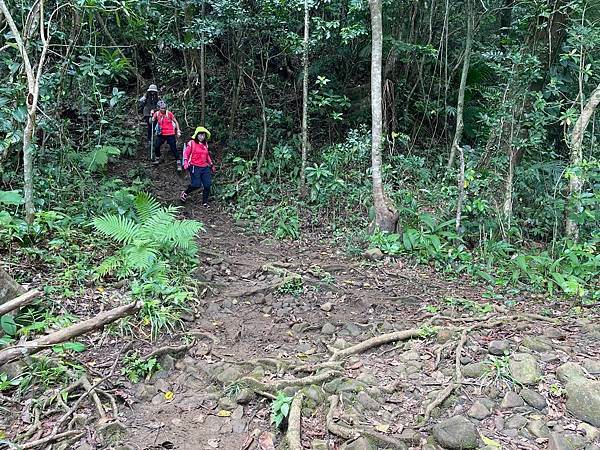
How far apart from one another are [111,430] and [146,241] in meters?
3.05

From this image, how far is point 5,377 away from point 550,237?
8.90m

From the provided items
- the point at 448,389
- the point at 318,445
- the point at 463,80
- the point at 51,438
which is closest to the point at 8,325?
the point at 51,438

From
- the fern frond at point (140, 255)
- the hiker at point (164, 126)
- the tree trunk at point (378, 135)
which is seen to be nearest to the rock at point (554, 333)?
the tree trunk at point (378, 135)

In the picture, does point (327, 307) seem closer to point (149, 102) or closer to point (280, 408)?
point (280, 408)

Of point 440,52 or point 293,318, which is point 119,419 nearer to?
point 293,318

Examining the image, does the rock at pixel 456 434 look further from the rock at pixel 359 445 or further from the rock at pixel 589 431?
the rock at pixel 589 431

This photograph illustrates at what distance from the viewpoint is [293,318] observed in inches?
248

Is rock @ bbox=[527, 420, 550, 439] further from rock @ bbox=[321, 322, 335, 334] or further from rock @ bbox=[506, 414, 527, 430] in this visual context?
rock @ bbox=[321, 322, 335, 334]

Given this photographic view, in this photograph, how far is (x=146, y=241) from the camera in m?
6.71

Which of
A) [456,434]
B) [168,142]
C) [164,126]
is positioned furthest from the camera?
[168,142]

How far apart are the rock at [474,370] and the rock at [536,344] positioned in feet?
2.32

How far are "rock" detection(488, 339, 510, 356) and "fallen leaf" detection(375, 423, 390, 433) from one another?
4.73 feet

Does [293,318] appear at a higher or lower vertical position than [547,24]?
lower

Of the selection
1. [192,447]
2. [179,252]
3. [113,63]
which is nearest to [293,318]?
[179,252]
